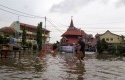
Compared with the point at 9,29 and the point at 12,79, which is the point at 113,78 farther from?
the point at 9,29

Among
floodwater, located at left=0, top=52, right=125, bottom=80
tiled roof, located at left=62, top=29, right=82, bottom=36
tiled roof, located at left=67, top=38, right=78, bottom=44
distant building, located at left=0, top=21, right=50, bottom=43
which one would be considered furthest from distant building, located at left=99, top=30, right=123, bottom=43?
floodwater, located at left=0, top=52, right=125, bottom=80

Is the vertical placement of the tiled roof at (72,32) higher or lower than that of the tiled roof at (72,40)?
higher

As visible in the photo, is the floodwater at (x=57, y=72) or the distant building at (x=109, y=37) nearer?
the floodwater at (x=57, y=72)

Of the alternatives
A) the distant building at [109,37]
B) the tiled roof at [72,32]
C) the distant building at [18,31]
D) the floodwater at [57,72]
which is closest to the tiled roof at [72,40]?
the tiled roof at [72,32]

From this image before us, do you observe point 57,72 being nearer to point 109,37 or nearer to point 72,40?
point 72,40

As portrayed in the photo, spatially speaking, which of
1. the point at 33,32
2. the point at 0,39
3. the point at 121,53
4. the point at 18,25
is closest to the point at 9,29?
the point at 18,25

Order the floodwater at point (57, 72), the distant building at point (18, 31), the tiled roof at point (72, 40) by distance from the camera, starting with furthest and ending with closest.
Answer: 1. the tiled roof at point (72, 40)
2. the distant building at point (18, 31)
3. the floodwater at point (57, 72)

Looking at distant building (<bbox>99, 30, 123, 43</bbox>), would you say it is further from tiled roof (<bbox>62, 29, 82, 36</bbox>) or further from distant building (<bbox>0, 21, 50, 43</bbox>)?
distant building (<bbox>0, 21, 50, 43</bbox>)

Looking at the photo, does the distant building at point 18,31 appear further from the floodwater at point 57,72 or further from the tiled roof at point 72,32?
the floodwater at point 57,72

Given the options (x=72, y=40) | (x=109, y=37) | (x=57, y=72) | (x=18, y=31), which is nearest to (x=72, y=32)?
(x=72, y=40)

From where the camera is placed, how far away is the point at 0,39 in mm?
56469

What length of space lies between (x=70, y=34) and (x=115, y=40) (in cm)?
1758

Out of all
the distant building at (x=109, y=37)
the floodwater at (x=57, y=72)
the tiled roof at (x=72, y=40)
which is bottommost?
the floodwater at (x=57, y=72)

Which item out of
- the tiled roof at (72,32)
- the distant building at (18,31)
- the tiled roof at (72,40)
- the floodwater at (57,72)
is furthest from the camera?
the tiled roof at (72,40)
